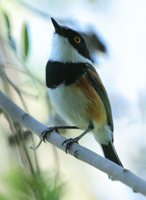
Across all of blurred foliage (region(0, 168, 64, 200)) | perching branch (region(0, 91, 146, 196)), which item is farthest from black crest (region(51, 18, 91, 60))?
blurred foliage (region(0, 168, 64, 200))

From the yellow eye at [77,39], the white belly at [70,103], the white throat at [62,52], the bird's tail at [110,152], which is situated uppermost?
the yellow eye at [77,39]

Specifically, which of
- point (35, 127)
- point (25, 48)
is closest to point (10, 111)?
point (35, 127)

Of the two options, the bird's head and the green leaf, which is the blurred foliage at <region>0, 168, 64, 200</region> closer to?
the green leaf

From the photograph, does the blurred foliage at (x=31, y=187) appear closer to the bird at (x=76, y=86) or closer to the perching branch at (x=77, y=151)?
the perching branch at (x=77, y=151)

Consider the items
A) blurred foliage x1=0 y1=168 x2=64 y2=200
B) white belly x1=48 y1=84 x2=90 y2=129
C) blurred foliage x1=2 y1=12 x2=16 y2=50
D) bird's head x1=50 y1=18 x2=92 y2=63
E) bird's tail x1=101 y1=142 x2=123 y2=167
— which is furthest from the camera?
bird's tail x1=101 y1=142 x2=123 y2=167

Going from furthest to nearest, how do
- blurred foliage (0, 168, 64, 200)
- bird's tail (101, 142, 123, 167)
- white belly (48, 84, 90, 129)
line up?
bird's tail (101, 142, 123, 167) < white belly (48, 84, 90, 129) < blurred foliage (0, 168, 64, 200)

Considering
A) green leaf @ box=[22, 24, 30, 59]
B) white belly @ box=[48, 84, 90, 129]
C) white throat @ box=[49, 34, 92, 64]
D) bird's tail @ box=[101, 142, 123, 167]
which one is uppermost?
green leaf @ box=[22, 24, 30, 59]

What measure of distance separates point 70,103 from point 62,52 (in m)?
0.31

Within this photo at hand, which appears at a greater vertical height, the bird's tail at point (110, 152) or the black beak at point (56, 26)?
the black beak at point (56, 26)

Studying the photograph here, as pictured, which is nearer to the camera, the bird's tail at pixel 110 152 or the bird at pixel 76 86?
the bird at pixel 76 86

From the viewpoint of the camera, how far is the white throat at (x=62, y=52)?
315 centimetres

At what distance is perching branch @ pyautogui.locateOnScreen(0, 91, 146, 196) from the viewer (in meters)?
2.02

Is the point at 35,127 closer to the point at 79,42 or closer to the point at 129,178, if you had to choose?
the point at 129,178

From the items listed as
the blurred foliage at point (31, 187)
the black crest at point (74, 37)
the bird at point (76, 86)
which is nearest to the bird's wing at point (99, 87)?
the bird at point (76, 86)
